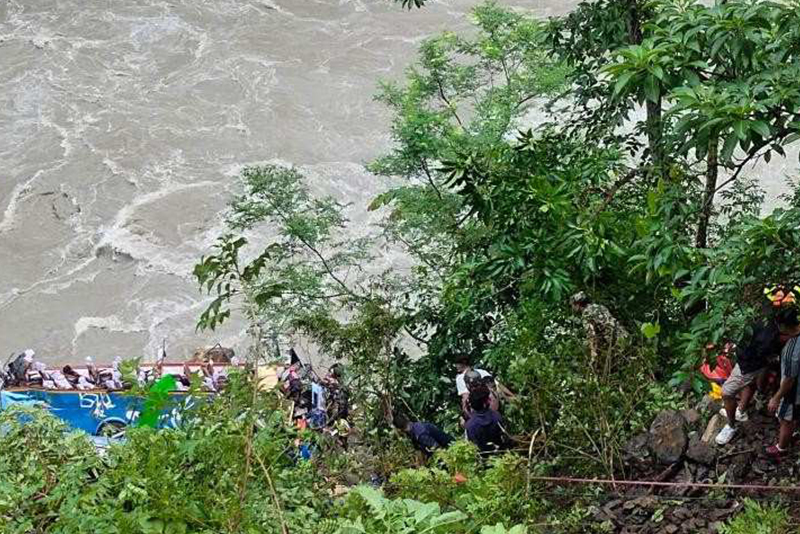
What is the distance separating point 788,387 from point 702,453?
1.62 feet

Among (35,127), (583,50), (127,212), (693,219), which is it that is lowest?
(127,212)

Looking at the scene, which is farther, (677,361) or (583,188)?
(583,188)

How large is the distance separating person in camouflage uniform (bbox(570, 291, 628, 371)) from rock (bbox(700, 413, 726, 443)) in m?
0.59

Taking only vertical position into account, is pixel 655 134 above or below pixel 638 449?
above

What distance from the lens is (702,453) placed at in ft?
14.6

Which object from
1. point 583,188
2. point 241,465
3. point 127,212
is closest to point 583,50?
point 583,188

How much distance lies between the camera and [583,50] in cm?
588

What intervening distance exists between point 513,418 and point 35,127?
43.6ft

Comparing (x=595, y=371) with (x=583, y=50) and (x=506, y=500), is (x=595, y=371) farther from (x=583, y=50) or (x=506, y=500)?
(x=583, y=50)

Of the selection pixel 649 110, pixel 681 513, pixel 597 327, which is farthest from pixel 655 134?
pixel 681 513

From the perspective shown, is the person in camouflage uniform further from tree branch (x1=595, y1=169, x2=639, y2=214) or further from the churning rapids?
→ the churning rapids

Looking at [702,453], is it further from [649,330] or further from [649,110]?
[649,110]

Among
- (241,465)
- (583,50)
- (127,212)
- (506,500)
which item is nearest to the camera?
(241,465)

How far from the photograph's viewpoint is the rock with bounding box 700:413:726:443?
15.3 feet
